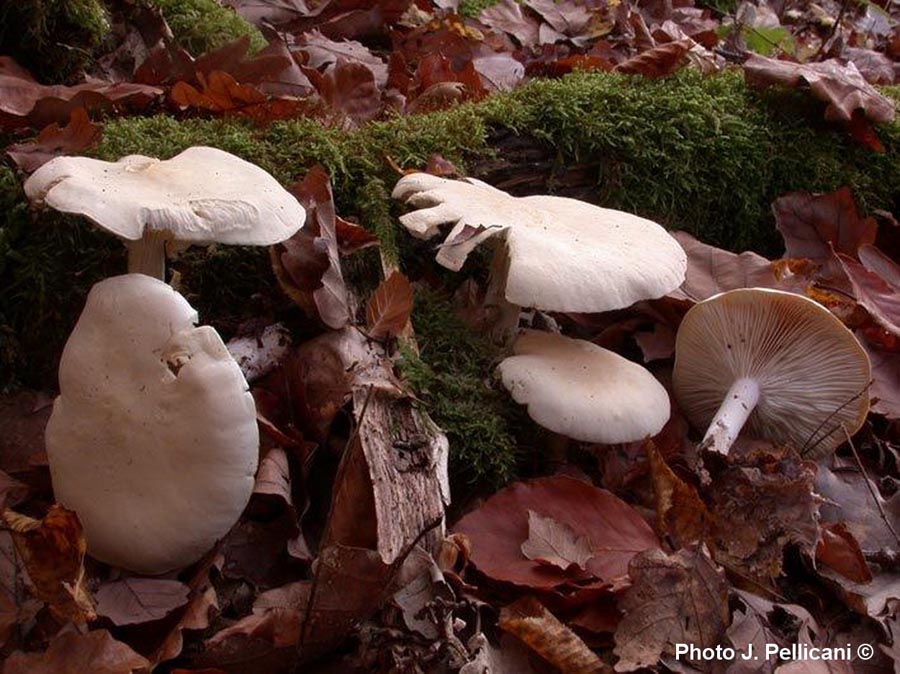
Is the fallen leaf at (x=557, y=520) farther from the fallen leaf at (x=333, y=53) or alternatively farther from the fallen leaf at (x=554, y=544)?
the fallen leaf at (x=333, y=53)

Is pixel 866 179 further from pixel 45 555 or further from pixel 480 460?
pixel 45 555

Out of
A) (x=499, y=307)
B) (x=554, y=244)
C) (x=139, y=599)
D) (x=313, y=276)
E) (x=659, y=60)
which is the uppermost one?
(x=659, y=60)

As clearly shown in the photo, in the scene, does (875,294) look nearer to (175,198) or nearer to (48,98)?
(175,198)

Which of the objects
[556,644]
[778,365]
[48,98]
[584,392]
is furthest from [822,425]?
[48,98]

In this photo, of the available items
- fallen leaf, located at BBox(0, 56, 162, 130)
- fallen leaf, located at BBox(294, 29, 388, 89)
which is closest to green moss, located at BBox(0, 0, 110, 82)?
fallen leaf, located at BBox(0, 56, 162, 130)

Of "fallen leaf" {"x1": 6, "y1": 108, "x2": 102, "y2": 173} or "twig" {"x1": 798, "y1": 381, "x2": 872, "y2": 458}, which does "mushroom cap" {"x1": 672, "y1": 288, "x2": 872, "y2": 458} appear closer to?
"twig" {"x1": 798, "y1": 381, "x2": 872, "y2": 458}

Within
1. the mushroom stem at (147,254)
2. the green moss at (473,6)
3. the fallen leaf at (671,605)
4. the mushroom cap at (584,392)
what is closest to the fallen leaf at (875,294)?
the mushroom cap at (584,392)
